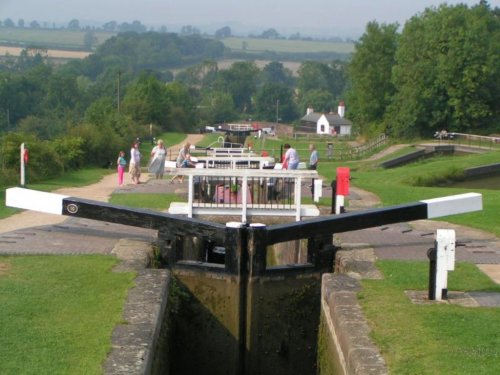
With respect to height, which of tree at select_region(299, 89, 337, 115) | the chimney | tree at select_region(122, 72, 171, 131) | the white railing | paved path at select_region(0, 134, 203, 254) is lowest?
tree at select_region(299, 89, 337, 115)

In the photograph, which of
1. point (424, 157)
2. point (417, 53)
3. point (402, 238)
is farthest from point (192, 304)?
point (417, 53)

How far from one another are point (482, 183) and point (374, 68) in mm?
30680

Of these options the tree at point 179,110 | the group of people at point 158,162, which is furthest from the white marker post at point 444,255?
the tree at point 179,110

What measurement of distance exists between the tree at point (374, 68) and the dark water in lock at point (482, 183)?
28.3 metres

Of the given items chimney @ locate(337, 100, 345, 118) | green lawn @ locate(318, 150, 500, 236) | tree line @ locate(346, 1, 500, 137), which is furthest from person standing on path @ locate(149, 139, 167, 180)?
chimney @ locate(337, 100, 345, 118)

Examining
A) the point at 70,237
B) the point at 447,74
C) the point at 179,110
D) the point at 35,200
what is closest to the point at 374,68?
the point at 447,74

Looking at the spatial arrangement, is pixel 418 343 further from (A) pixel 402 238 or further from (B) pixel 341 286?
(A) pixel 402 238

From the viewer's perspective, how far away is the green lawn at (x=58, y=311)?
855 cm

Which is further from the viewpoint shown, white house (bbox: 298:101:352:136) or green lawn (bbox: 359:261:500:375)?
white house (bbox: 298:101:352:136)

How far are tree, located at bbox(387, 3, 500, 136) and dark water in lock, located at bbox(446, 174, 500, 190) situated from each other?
19.5 m

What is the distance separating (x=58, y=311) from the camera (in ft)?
33.7

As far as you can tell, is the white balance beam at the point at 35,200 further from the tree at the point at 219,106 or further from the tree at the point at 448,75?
the tree at the point at 219,106

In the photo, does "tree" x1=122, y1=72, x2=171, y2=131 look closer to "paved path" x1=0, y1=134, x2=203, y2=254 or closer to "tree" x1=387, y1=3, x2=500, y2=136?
"tree" x1=387, y1=3, x2=500, y2=136

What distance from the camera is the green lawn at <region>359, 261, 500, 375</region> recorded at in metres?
8.66
